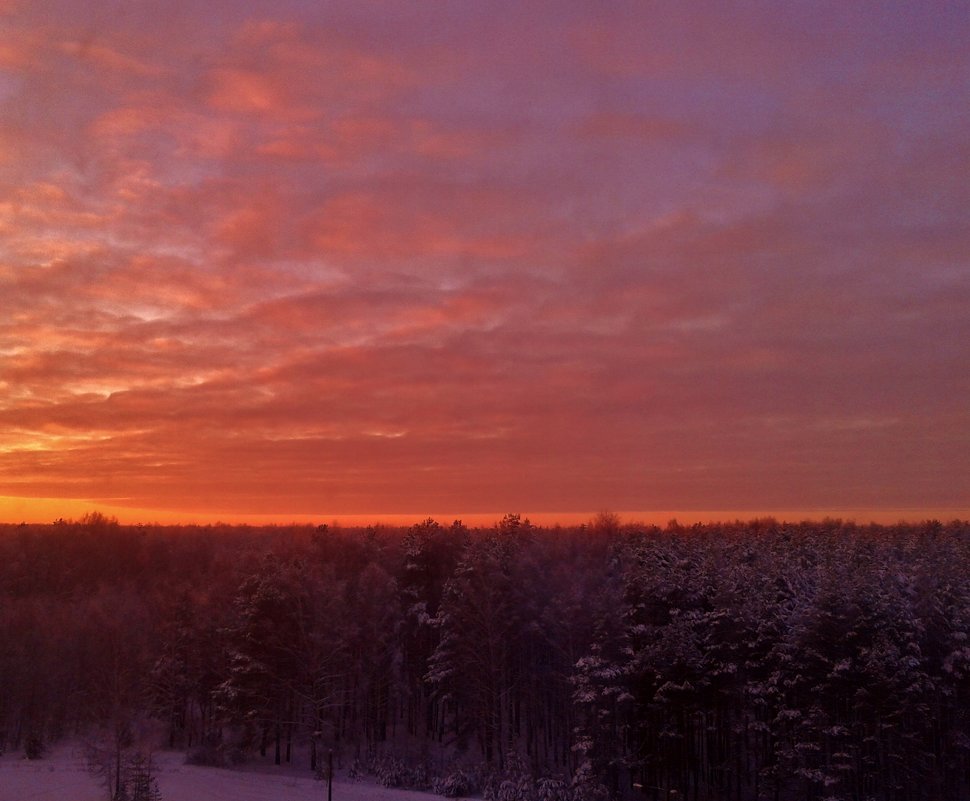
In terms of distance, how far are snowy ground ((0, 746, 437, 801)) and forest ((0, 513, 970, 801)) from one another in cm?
257

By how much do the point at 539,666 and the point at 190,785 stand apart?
2637 cm

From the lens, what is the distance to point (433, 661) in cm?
6512

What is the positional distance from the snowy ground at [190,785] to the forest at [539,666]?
8.43 ft

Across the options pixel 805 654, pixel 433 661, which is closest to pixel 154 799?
pixel 433 661

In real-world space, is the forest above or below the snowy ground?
above

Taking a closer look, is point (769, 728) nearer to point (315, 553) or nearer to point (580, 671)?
point (580, 671)

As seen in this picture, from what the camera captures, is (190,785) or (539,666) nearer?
(190,785)

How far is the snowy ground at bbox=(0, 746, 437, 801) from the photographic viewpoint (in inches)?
1972

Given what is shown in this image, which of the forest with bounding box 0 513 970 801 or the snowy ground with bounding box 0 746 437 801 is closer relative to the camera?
the forest with bounding box 0 513 970 801

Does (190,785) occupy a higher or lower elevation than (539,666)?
lower

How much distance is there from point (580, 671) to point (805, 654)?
14.7 meters

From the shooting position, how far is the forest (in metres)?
48.9

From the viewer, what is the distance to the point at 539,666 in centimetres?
6550

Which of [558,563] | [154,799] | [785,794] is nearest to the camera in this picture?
[154,799]
